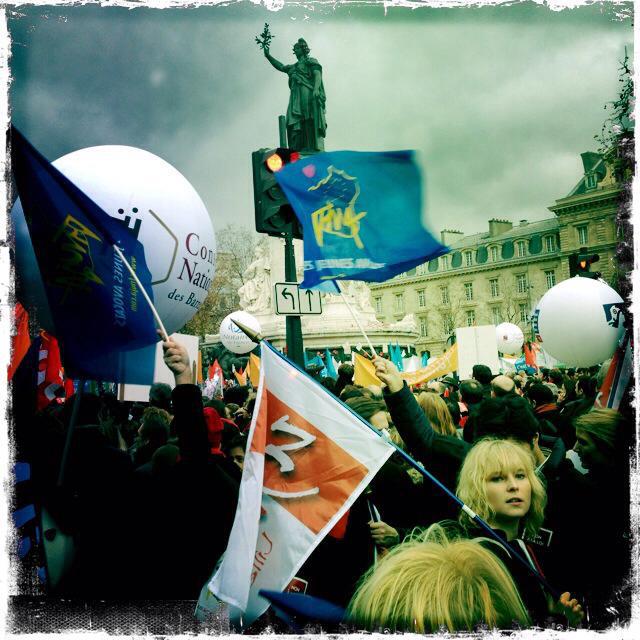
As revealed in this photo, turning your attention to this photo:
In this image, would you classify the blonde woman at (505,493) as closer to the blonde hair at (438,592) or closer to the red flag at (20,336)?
the blonde hair at (438,592)

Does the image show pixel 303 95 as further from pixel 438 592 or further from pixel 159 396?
pixel 438 592

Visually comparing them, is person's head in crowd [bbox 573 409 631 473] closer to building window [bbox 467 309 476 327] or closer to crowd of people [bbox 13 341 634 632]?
crowd of people [bbox 13 341 634 632]

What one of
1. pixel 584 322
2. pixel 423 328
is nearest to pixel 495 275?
pixel 423 328

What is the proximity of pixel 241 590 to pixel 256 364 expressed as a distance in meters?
7.64

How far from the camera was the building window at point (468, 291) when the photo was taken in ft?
230

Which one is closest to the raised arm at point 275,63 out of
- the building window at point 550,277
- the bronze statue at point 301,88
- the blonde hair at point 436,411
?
the bronze statue at point 301,88

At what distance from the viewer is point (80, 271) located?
11.2ft

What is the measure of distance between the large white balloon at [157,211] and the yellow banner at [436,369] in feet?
20.5

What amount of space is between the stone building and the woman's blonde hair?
56.3m

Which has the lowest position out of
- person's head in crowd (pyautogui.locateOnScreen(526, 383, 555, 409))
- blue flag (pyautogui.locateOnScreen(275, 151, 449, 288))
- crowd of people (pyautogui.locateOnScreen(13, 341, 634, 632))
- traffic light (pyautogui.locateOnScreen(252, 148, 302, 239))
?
crowd of people (pyautogui.locateOnScreen(13, 341, 634, 632))

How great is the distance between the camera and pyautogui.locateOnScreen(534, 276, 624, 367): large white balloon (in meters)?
6.94

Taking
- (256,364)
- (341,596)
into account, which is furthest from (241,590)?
(256,364)

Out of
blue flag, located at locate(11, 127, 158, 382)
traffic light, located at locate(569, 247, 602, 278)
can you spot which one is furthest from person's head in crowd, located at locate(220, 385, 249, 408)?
A: traffic light, located at locate(569, 247, 602, 278)

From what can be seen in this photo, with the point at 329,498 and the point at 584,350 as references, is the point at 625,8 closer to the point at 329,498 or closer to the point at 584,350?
the point at 329,498
